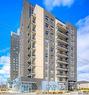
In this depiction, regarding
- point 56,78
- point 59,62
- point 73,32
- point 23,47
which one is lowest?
point 56,78

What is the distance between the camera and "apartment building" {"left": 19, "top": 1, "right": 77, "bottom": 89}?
77.2m

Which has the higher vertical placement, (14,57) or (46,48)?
(46,48)

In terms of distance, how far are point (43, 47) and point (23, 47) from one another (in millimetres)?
12617

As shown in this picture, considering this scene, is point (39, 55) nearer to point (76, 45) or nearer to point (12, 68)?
point (76, 45)

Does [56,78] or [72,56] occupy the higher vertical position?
[72,56]

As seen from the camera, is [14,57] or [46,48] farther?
[14,57]

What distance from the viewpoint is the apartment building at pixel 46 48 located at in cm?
7725

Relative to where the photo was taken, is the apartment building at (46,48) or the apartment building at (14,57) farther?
the apartment building at (14,57)

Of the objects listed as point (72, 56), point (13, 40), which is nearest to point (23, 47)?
point (72, 56)

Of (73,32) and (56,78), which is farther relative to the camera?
(73,32)

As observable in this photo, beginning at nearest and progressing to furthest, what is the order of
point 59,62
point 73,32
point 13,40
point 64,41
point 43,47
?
point 43,47 < point 59,62 < point 64,41 < point 73,32 < point 13,40

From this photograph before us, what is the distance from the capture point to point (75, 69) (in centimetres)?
9400

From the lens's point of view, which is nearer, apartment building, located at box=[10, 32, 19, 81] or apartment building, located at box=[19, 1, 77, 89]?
apartment building, located at box=[19, 1, 77, 89]

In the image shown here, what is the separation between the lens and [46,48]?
78.1 meters
